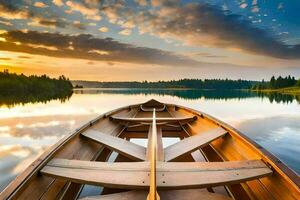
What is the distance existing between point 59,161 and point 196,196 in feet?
5.43

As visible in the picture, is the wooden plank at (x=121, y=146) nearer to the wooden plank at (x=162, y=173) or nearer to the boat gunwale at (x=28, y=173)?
the boat gunwale at (x=28, y=173)

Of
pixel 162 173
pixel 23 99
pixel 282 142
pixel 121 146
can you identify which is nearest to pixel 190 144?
pixel 121 146

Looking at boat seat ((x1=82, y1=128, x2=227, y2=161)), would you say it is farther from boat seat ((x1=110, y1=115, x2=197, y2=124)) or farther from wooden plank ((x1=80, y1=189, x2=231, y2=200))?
boat seat ((x1=110, y1=115, x2=197, y2=124))

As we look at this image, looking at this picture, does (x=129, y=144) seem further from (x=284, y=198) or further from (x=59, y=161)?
(x=284, y=198)

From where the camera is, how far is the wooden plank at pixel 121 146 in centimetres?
372

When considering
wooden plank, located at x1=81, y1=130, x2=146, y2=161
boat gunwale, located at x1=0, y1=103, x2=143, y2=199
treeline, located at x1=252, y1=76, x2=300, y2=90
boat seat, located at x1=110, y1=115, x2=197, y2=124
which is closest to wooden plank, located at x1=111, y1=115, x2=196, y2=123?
boat seat, located at x1=110, y1=115, x2=197, y2=124

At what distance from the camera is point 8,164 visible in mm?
6973

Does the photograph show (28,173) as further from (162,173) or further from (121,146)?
(121,146)

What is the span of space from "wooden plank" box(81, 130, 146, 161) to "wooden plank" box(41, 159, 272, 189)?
0.82 metres

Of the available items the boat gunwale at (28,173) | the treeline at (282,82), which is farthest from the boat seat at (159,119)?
the treeline at (282,82)

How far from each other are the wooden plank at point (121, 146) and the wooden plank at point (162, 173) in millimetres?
818

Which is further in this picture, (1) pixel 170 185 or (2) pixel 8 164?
(2) pixel 8 164

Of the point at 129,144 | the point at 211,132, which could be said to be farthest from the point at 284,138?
the point at 129,144

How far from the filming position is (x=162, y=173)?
2.63 m
